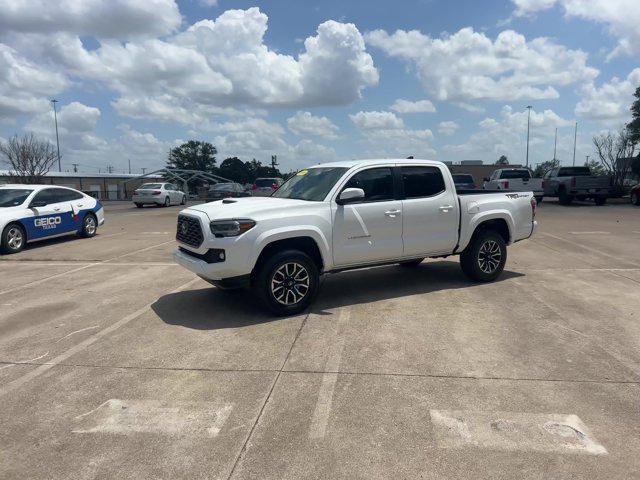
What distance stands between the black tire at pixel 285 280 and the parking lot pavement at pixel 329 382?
0.56 ft

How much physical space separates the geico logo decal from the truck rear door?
929 cm

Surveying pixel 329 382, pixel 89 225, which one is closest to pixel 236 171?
pixel 89 225

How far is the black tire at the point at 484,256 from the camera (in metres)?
7.15

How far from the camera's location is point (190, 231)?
5.79 m

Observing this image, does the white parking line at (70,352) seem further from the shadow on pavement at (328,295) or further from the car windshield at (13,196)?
the car windshield at (13,196)

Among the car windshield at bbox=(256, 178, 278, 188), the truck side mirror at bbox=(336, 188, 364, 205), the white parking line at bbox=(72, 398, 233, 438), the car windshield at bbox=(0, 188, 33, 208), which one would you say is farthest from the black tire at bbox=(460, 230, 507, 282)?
the car windshield at bbox=(256, 178, 278, 188)

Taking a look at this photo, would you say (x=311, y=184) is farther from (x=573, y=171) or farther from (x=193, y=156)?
(x=193, y=156)

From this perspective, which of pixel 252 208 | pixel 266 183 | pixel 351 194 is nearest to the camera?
pixel 252 208

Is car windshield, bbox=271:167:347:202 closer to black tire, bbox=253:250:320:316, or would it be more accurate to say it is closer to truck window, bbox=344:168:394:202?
truck window, bbox=344:168:394:202

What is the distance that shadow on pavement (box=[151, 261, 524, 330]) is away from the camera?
5.69 m

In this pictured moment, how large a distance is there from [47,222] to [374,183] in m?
9.20

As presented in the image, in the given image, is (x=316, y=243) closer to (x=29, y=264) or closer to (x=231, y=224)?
(x=231, y=224)

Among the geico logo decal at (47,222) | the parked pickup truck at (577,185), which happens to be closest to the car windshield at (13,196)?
the geico logo decal at (47,222)

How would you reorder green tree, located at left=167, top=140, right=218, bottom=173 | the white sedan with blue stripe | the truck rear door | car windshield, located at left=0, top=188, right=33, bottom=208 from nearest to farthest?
the truck rear door → the white sedan with blue stripe → car windshield, located at left=0, top=188, right=33, bottom=208 → green tree, located at left=167, top=140, right=218, bottom=173
